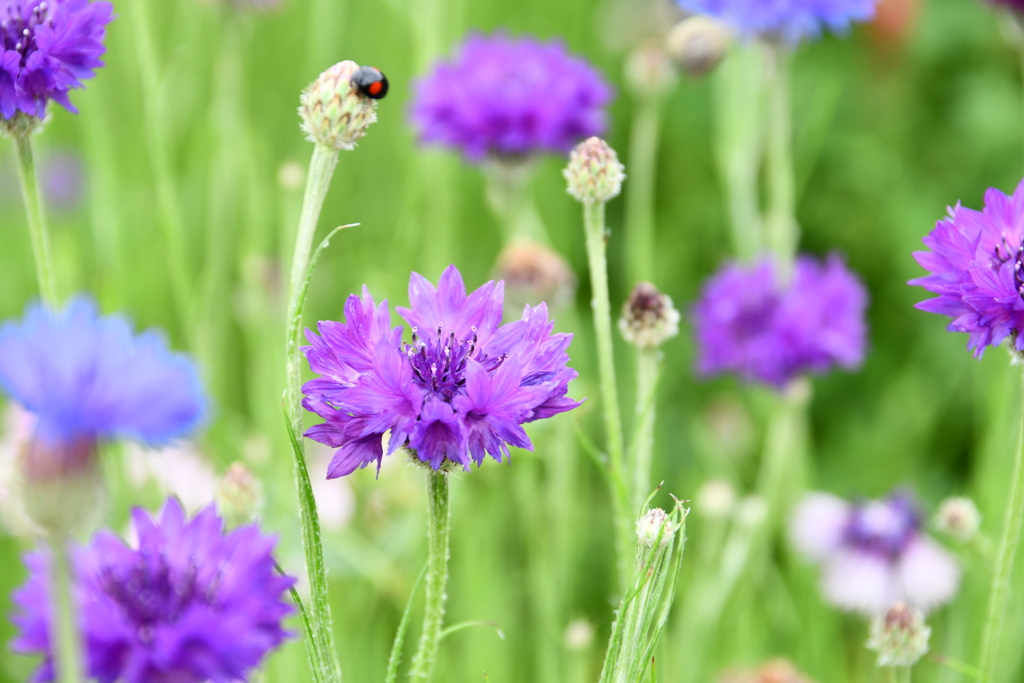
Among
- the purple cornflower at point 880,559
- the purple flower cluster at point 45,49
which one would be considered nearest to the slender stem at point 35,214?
the purple flower cluster at point 45,49

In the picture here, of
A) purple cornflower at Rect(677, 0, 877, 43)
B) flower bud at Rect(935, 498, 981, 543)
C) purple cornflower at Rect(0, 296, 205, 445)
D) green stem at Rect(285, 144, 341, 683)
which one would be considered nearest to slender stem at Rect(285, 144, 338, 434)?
green stem at Rect(285, 144, 341, 683)

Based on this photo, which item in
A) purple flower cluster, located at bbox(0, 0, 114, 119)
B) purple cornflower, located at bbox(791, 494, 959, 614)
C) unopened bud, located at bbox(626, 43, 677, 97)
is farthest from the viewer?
unopened bud, located at bbox(626, 43, 677, 97)

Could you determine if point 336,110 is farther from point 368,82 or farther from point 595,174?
point 595,174

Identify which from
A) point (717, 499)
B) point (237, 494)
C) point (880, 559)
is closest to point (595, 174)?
point (237, 494)

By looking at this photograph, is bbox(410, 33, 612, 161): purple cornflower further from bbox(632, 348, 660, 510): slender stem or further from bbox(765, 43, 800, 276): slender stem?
bbox(632, 348, 660, 510): slender stem

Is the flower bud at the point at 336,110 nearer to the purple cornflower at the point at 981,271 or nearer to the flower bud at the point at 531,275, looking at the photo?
the purple cornflower at the point at 981,271

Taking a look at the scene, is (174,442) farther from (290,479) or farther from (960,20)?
(960,20)
